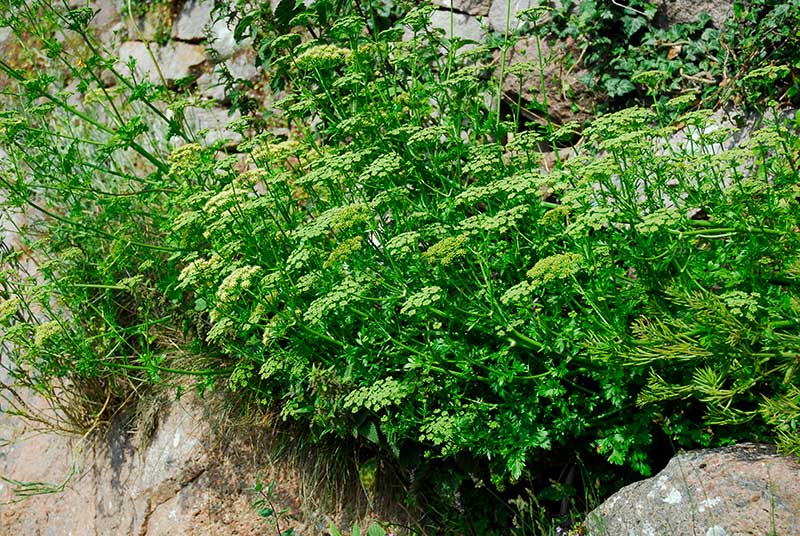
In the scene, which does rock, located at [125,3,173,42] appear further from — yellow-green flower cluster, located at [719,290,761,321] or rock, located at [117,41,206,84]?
yellow-green flower cluster, located at [719,290,761,321]

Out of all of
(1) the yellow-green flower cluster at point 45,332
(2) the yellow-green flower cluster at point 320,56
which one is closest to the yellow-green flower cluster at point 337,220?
(2) the yellow-green flower cluster at point 320,56

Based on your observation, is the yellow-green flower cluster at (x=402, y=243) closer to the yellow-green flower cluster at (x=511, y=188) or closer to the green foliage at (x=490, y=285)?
the green foliage at (x=490, y=285)

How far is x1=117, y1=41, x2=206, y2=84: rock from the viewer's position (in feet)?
24.0

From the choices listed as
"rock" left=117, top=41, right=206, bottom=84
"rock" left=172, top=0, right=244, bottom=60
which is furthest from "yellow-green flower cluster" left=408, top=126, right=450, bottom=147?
"rock" left=117, top=41, right=206, bottom=84

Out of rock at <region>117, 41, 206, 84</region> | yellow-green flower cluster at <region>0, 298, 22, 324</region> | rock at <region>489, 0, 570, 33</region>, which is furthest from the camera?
rock at <region>117, 41, 206, 84</region>

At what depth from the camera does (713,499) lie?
9.24 ft

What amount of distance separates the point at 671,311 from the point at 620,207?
47 cm

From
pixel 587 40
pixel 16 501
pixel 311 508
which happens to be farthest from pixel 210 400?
pixel 587 40

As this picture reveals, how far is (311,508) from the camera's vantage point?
4.27 meters

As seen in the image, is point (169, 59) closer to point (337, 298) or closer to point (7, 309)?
point (7, 309)

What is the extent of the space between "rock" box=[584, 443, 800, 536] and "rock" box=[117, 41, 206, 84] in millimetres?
5634

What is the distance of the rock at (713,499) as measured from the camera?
2693 millimetres

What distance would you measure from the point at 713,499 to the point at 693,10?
323 centimetres

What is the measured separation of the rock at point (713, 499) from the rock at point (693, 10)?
9.40 ft
